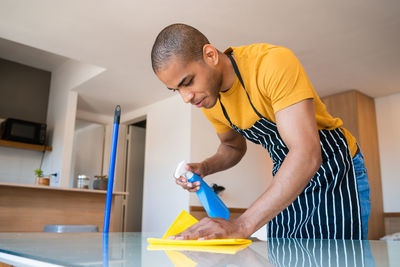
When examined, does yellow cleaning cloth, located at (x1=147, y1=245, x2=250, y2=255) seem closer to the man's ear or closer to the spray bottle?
the spray bottle

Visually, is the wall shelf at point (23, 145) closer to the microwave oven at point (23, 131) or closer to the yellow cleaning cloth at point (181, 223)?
the microwave oven at point (23, 131)

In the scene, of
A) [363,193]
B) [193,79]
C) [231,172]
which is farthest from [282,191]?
[231,172]

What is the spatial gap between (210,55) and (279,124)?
31 centimetres

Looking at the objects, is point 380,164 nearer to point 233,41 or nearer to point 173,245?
point 233,41

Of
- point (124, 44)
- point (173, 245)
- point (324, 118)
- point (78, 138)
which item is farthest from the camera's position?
point (78, 138)

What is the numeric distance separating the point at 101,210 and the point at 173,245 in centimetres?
304

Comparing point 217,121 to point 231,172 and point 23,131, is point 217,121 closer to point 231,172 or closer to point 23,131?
point 231,172

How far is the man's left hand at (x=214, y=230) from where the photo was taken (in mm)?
701

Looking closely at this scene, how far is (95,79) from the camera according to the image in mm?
4625

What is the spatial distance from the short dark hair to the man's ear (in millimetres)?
14

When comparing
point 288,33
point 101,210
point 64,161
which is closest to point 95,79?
point 64,161

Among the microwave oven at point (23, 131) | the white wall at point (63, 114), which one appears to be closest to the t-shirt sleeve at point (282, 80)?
the white wall at point (63, 114)

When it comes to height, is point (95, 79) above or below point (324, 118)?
above

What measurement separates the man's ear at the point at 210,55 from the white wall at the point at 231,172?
3.48 metres
